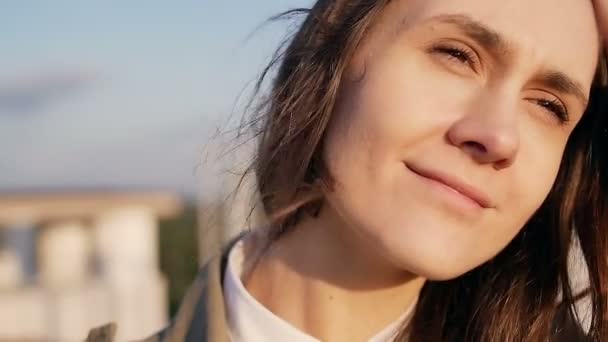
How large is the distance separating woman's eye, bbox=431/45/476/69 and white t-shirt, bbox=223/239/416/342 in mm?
652

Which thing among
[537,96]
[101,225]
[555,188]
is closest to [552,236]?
[555,188]

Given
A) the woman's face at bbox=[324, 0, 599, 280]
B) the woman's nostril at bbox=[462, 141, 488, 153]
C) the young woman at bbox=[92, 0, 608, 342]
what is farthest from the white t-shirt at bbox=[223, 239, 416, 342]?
the woman's nostril at bbox=[462, 141, 488, 153]

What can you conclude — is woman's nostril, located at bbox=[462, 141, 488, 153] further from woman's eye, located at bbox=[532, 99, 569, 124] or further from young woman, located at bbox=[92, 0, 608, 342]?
woman's eye, located at bbox=[532, 99, 569, 124]

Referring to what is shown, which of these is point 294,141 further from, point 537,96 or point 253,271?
point 537,96

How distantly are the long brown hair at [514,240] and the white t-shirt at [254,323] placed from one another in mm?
67

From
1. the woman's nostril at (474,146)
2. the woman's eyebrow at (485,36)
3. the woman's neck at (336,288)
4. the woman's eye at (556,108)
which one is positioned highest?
the woman's eyebrow at (485,36)

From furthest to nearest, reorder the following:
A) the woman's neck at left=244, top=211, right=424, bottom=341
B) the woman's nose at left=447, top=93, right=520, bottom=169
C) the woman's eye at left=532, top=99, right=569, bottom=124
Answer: the woman's neck at left=244, top=211, right=424, bottom=341 → the woman's eye at left=532, top=99, right=569, bottom=124 → the woman's nose at left=447, top=93, right=520, bottom=169

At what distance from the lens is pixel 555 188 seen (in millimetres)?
2242

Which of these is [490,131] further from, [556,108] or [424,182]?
[556,108]

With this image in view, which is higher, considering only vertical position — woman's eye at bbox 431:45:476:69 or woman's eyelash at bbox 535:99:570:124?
woman's eye at bbox 431:45:476:69

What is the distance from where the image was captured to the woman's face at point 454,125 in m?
1.78

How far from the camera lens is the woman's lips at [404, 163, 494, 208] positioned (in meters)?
1.78

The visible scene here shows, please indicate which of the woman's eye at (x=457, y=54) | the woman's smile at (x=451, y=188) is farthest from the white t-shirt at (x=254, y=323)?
the woman's eye at (x=457, y=54)

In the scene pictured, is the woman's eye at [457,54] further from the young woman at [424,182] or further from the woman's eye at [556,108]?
the woman's eye at [556,108]
